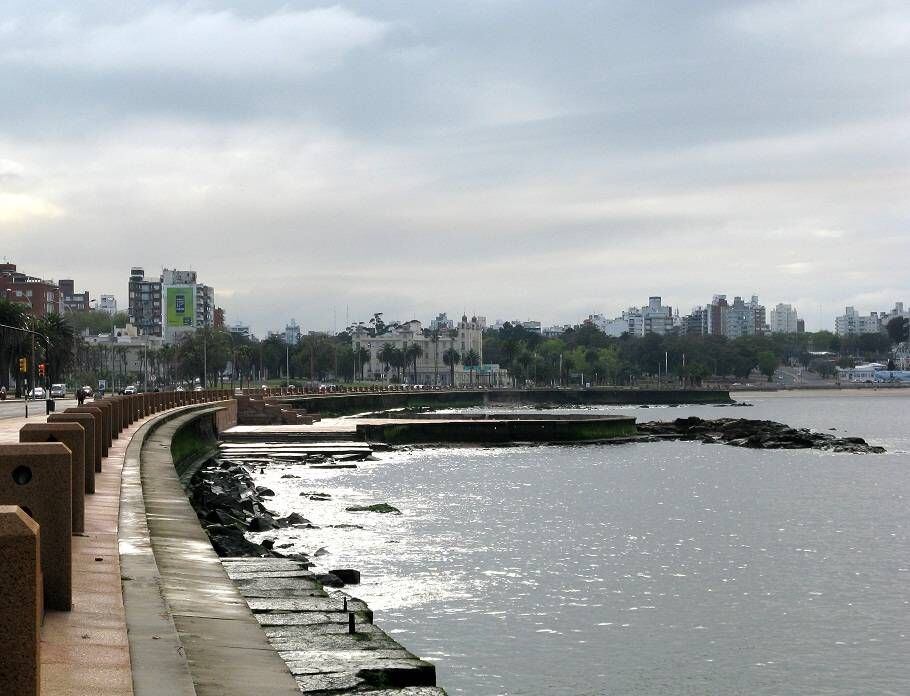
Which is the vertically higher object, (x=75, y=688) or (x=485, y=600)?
(x=75, y=688)

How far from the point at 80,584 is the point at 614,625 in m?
13.1

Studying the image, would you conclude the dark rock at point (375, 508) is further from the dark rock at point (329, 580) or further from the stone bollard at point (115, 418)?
the dark rock at point (329, 580)

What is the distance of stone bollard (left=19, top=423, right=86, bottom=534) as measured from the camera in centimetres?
1270

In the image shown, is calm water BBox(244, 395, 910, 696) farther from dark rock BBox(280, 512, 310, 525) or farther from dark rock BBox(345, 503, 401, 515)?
dark rock BBox(280, 512, 310, 525)

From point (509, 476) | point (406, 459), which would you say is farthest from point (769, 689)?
point (406, 459)

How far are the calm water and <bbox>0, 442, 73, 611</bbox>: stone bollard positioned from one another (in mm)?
8652

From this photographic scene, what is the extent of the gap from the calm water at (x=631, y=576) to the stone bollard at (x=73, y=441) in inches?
238

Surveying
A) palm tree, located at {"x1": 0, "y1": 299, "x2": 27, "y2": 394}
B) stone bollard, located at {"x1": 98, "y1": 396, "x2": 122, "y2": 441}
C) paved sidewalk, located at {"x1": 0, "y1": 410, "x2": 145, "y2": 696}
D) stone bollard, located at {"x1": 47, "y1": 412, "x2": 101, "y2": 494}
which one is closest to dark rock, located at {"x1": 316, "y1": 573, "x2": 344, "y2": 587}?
stone bollard, located at {"x1": 47, "y1": 412, "x2": 101, "y2": 494}

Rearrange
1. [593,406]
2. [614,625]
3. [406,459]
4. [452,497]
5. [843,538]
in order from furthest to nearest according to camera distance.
→ [593,406]
[406,459]
[452,497]
[843,538]
[614,625]

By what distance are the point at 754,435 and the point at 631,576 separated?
6183 centimetres

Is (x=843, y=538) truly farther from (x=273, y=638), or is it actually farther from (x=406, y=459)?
(x=406, y=459)

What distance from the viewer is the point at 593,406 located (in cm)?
19775

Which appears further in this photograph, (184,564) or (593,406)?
(593,406)

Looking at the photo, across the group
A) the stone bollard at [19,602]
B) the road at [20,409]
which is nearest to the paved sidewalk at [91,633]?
the stone bollard at [19,602]
